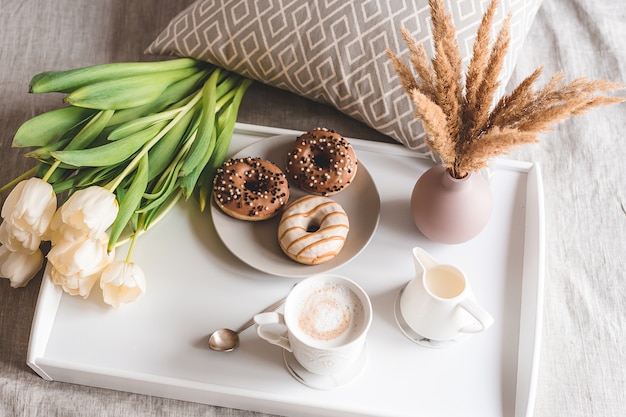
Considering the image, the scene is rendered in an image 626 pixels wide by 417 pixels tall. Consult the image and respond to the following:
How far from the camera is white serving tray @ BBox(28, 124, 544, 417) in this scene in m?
0.86

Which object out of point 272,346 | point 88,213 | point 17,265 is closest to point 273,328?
point 272,346

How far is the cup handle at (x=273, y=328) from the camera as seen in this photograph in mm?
804

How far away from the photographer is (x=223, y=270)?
0.97 metres

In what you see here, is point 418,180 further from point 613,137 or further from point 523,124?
point 613,137

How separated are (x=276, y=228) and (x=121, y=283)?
0.80ft

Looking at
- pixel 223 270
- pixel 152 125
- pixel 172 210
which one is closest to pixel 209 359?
pixel 223 270

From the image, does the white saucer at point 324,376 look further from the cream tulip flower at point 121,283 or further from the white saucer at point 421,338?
the cream tulip flower at point 121,283

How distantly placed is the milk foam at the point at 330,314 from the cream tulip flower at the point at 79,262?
0.29 m

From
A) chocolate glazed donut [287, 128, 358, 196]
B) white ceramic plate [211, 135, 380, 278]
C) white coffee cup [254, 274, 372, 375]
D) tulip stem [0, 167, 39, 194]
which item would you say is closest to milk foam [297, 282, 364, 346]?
white coffee cup [254, 274, 372, 375]

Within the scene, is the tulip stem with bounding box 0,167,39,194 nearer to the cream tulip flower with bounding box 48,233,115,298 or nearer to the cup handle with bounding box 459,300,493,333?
the cream tulip flower with bounding box 48,233,115,298

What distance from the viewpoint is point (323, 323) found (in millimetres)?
813

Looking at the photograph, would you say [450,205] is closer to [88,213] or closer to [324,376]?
[324,376]

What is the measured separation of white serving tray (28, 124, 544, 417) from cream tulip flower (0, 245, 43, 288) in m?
0.06

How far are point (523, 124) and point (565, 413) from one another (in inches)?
16.5
